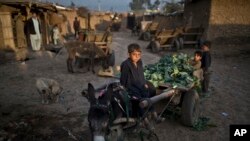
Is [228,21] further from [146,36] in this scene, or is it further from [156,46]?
[146,36]

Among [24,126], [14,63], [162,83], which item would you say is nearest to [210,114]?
[162,83]

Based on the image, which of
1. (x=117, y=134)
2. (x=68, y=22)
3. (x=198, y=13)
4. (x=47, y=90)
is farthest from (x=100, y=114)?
(x=68, y=22)

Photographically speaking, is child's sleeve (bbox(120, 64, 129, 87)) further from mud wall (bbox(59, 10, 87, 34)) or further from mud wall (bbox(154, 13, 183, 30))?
mud wall (bbox(59, 10, 87, 34))

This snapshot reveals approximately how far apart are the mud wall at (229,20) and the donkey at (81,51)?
8278mm

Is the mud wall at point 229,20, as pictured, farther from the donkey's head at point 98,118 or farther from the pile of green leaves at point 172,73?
the donkey's head at point 98,118

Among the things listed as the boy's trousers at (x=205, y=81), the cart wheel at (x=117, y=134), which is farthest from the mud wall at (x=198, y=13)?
the cart wheel at (x=117, y=134)

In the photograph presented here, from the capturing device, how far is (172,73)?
5.54 metres

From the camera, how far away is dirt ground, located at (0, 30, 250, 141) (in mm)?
4922

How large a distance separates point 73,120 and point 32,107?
1.46 metres

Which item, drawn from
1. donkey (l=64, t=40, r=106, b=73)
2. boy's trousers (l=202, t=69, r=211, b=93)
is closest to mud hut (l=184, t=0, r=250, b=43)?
donkey (l=64, t=40, r=106, b=73)

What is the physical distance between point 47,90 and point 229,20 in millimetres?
12675

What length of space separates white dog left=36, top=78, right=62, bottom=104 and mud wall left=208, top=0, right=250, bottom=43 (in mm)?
11440

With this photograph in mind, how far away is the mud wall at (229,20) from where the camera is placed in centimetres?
1525

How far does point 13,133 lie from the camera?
194 inches
